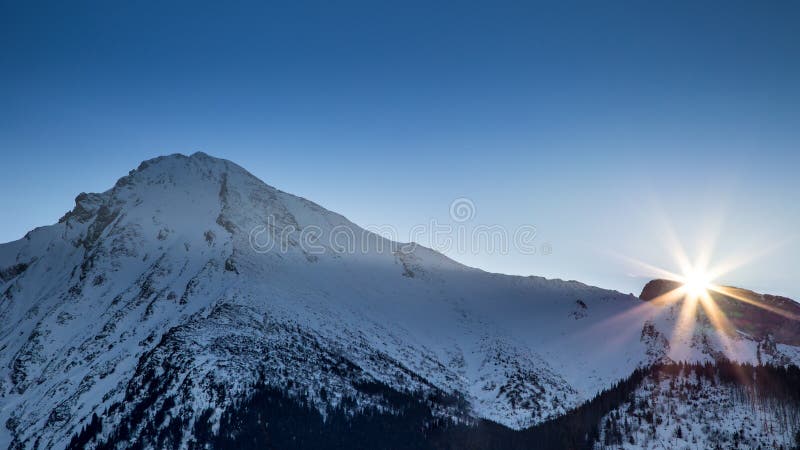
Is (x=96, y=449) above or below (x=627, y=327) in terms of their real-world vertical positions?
below

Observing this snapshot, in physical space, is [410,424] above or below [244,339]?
below

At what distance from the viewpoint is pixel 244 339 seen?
117875mm

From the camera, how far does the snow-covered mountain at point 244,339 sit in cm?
10581

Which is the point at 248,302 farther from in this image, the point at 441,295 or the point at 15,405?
the point at 441,295

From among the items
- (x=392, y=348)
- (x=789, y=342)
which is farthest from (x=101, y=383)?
(x=789, y=342)

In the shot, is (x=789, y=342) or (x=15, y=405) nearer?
(x=15, y=405)

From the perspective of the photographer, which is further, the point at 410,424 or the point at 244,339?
the point at 244,339

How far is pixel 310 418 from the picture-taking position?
9744cm

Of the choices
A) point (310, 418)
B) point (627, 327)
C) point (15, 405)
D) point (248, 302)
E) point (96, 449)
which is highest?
point (627, 327)

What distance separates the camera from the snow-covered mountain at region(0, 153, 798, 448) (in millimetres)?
105812

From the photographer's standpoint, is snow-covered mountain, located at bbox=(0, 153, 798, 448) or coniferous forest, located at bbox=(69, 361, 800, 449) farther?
snow-covered mountain, located at bbox=(0, 153, 798, 448)

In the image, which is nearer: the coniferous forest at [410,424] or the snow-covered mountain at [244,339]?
the coniferous forest at [410,424]

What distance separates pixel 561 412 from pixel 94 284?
436ft

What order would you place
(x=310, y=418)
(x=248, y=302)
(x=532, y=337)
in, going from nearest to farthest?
1. (x=310, y=418)
2. (x=248, y=302)
3. (x=532, y=337)
